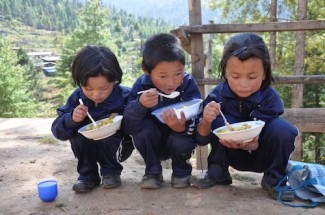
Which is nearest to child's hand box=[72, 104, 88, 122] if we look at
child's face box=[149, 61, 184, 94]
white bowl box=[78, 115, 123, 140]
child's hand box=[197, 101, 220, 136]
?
white bowl box=[78, 115, 123, 140]

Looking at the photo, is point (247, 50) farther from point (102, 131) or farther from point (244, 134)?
point (102, 131)

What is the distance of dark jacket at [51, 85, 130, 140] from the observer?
87.7 inches

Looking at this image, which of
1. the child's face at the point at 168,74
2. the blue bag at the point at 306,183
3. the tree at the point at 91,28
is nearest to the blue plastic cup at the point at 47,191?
the child's face at the point at 168,74

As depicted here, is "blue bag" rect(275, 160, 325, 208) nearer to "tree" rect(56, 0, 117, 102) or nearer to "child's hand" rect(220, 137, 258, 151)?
"child's hand" rect(220, 137, 258, 151)

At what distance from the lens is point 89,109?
2338 mm

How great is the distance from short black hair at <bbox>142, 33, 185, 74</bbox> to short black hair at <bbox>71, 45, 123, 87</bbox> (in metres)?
0.20

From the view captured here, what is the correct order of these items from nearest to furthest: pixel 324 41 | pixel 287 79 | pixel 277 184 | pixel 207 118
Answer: pixel 207 118
pixel 277 184
pixel 287 79
pixel 324 41

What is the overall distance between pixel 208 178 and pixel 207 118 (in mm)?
516

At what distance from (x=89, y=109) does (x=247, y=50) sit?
1.06 metres

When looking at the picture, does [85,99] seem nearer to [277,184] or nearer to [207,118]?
[207,118]

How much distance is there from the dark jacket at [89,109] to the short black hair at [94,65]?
0.40 ft

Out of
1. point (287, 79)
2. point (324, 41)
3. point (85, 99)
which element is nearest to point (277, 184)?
point (85, 99)

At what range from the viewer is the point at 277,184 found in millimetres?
2102

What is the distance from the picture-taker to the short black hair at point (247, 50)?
196 centimetres
